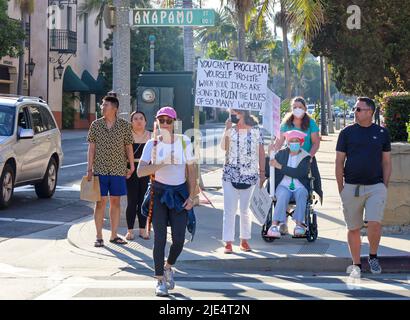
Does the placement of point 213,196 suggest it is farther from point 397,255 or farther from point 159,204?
point 159,204

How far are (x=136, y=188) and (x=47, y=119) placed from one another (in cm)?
587

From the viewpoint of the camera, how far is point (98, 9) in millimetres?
50281

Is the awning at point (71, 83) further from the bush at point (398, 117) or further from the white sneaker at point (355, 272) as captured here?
the white sneaker at point (355, 272)

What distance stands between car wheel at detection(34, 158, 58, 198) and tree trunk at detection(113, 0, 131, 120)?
4304 mm

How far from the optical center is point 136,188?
34.5ft

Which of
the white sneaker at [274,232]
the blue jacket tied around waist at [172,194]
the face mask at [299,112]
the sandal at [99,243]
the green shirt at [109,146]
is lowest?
the sandal at [99,243]

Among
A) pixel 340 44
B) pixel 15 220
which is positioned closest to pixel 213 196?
pixel 15 220

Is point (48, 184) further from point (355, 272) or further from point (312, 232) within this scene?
point (355, 272)

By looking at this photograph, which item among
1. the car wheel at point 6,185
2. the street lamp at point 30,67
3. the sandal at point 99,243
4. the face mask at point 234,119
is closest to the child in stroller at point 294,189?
the face mask at point 234,119

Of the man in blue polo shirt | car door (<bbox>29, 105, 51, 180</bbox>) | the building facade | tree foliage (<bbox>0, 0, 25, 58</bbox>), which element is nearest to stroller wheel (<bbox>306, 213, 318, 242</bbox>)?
the man in blue polo shirt

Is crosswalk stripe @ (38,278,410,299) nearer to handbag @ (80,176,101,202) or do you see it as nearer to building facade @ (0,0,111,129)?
handbag @ (80,176,101,202)

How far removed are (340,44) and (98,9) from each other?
90.6ft

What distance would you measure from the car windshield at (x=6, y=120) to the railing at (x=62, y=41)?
33488 millimetres

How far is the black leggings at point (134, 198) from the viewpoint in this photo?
1041 centimetres
